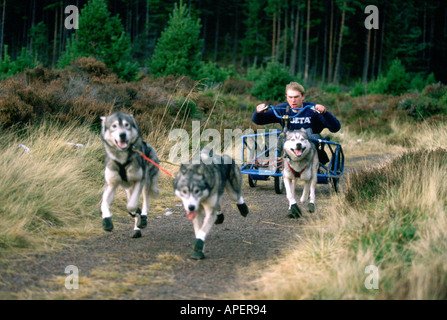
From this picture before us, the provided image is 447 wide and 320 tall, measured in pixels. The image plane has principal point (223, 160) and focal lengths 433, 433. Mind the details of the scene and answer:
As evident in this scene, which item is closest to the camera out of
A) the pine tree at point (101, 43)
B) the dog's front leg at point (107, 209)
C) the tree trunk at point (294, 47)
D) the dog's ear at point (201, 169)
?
the dog's ear at point (201, 169)

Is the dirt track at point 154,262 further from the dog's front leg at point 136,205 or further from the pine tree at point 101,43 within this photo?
the pine tree at point 101,43

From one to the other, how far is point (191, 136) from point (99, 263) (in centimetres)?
669

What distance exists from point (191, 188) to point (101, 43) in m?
12.5

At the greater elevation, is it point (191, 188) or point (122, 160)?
point (122, 160)

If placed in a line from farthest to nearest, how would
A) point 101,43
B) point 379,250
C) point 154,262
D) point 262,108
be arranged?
point 101,43 < point 262,108 < point 154,262 < point 379,250

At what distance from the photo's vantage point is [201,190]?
13.9 feet

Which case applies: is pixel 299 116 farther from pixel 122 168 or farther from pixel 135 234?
pixel 122 168

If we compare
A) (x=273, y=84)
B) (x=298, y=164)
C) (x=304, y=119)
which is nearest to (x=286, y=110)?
Answer: (x=304, y=119)

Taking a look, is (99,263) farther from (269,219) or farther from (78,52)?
(78,52)

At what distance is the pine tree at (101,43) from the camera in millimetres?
14716

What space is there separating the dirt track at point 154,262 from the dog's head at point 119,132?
1.17m

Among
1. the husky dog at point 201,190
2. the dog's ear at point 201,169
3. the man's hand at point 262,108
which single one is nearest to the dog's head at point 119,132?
the husky dog at point 201,190

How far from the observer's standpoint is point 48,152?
6828 millimetres
